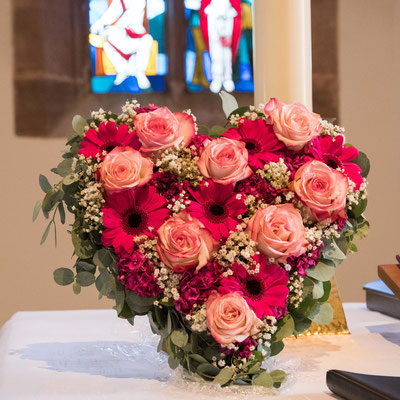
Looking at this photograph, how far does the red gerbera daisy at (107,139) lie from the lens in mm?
1001

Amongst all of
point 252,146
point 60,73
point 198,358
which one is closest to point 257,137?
point 252,146

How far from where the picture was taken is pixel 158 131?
0.97 m

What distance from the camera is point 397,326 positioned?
1337 mm

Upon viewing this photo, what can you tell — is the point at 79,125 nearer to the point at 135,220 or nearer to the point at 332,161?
the point at 135,220

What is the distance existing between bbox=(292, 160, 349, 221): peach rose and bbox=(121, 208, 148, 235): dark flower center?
22cm

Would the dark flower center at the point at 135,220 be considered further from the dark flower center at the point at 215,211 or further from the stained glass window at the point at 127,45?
the stained glass window at the point at 127,45

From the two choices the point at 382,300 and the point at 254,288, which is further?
the point at 382,300

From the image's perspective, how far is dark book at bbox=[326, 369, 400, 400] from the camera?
0.77 meters

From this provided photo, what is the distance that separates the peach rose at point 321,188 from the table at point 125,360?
0.25 m

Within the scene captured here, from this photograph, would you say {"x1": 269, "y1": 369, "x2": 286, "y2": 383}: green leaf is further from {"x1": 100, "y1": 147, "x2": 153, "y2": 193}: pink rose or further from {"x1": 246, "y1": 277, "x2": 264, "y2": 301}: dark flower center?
{"x1": 100, "y1": 147, "x2": 153, "y2": 193}: pink rose

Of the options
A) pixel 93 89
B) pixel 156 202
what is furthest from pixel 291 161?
pixel 93 89

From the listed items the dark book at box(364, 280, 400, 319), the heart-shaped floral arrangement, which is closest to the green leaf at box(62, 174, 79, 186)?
the heart-shaped floral arrangement

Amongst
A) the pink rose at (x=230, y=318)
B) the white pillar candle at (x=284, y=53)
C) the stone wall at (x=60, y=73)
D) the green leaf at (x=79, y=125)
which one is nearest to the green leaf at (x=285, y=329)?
the pink rose at (x=230, y=318)

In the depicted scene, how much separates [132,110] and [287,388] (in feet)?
1.53
